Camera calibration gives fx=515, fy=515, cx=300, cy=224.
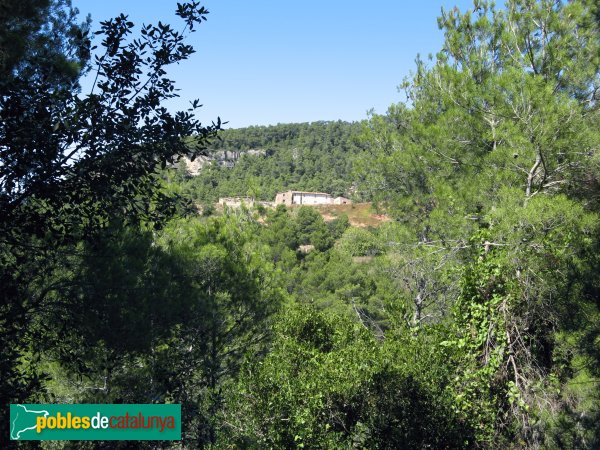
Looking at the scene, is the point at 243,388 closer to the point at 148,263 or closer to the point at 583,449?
the point at 148,263

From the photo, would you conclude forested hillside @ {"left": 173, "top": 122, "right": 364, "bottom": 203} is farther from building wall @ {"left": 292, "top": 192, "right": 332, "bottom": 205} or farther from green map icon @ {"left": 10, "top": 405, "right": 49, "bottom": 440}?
green map icon @ {"left": 10, "top": 405, "right": 49, "bottom": 440}

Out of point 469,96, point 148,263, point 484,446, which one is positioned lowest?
point 484,446

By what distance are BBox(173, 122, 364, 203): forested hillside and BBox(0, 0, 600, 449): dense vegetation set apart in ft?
191

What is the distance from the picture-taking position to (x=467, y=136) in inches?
296

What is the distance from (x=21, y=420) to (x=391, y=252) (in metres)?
6.80

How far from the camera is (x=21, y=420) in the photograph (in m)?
4.13

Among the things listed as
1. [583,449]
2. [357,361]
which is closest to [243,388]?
[357,361]

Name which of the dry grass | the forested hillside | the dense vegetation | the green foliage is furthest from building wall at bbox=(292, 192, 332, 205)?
the green foliage

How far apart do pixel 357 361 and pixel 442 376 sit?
94cm

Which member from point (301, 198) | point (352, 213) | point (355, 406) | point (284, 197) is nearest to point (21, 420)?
point (355, 406)

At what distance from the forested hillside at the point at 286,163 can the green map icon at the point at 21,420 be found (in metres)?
61.0

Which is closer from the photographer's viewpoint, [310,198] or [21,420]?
[21,420]

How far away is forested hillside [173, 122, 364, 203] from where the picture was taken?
3538 inches

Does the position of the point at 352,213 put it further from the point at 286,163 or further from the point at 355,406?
the point at 355,406
